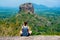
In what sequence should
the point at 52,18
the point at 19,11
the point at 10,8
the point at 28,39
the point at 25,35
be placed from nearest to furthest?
the point at 28,39 < the point at 25,35 < the point at 10,8 < the point at 19,11 < the point at 52,18

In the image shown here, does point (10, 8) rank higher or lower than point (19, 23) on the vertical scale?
higher

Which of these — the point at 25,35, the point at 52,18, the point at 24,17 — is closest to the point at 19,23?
the point at 24,17

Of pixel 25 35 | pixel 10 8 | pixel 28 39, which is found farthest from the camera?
pixel 10 8

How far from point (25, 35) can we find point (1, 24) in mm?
3621

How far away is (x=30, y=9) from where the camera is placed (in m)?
10.1

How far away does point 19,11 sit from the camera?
10406mm

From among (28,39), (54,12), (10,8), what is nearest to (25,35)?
(28,39)

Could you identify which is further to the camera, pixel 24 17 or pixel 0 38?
pixel 24 17

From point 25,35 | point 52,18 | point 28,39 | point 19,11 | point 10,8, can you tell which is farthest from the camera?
point 52,18

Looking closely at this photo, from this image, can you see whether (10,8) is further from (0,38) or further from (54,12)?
(0,38)

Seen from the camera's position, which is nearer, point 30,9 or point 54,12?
point 30,9

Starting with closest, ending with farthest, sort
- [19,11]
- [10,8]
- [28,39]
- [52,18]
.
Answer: [28,39]
[10,8]
[19,11]
[52,18]

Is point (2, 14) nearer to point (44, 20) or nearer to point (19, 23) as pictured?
point (19, 23)

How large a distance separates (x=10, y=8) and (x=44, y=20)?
1802mm
